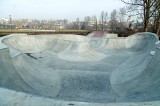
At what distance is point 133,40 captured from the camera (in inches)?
922

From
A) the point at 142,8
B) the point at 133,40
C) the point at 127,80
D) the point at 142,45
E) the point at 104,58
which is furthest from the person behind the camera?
the point at 142,8

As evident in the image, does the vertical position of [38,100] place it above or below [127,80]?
above

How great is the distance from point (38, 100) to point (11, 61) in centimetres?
572

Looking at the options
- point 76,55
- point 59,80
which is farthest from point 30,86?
point 76,55

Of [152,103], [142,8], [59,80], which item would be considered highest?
Result: [142,8]

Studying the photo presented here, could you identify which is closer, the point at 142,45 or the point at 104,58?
the point at 104,58

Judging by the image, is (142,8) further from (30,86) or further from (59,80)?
(30,86)

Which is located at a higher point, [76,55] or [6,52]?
[6,52]

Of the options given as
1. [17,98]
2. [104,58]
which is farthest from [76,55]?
[17,98]

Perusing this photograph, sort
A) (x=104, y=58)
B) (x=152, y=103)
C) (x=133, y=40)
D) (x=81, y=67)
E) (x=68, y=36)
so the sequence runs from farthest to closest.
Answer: (x=68, y=36), (x=133, y=40), (x=104, y=58), (x=81, y=67), (x=152, y=103)

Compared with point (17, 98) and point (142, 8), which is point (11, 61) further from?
point (142, 8)

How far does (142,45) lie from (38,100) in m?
19.0

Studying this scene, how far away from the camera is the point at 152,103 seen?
147 inches

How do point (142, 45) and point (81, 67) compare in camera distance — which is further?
point (142, 45)
